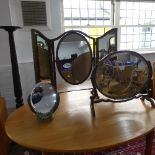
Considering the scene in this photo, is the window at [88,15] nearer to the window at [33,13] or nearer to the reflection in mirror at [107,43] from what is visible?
the window at [33,13]

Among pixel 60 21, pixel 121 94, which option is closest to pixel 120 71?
pixel 121 94

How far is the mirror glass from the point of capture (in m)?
1.46

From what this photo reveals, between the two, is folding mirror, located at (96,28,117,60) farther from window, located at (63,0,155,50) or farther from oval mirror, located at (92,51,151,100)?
window, located at (63,0,155,50)

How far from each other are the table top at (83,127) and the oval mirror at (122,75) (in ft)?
0.41

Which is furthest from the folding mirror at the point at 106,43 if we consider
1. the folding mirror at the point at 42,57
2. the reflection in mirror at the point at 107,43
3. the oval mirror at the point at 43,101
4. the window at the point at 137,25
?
the window at the point at 137,25

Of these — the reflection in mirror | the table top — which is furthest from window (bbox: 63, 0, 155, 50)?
the table top

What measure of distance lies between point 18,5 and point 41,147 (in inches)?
69.9

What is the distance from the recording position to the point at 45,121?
3.40ft

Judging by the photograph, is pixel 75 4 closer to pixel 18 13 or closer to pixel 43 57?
pixel 18 13

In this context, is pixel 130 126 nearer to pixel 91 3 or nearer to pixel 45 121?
pixel 45 121

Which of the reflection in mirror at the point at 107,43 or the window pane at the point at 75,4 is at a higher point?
the window pane at the point at 75,4

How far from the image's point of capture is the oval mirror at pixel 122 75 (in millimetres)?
1116

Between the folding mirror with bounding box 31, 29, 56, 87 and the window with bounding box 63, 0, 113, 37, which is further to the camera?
the window with bounding box 63, 0, 113, 37

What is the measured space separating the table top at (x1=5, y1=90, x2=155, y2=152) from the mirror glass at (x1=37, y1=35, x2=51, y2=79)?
0.36 m
